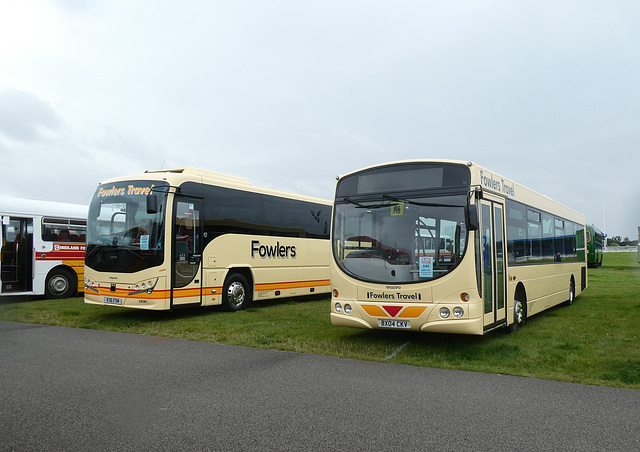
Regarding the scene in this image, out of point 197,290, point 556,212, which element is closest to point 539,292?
point 556,212

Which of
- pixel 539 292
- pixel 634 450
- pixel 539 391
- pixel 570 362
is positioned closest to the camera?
pixel 634 450

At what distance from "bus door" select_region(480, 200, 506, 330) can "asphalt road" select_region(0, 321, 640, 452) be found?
179 centimetres

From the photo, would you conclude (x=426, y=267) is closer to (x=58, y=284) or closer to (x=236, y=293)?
(x=236, y=293)

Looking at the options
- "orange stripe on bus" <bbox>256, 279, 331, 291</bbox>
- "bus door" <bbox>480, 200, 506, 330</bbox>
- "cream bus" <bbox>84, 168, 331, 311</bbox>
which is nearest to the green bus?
"orange stripe on bus" <bbox>256, 279, 331, 291</bbox>

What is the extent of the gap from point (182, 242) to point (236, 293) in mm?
2420

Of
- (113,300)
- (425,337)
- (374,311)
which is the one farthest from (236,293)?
(374,311)

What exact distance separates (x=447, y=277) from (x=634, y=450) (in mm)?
3926

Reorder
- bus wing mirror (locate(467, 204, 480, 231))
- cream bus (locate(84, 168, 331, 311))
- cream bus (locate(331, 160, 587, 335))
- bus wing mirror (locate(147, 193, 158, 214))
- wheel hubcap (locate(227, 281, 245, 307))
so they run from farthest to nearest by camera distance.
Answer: wheel hubcap (locate(227, 281, 245, 307))
cream bus (locate(84, 168, 331, 311))
bus wing mirror (locate(147, 193, 158, 214))
cream bus (locate(331, 160, 587, 335))
bus wing mirror (locate(467, 204, 480, 231))

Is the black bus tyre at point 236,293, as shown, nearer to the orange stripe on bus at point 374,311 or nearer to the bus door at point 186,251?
the bus door at point 186,251

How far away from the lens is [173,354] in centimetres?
845

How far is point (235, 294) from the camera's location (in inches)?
558

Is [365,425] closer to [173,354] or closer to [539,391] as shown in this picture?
[539,391]

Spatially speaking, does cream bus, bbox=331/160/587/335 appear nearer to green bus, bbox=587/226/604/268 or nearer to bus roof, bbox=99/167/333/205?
bus roof, bbox=99/167/333/205

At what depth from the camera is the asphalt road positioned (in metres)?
4.57
